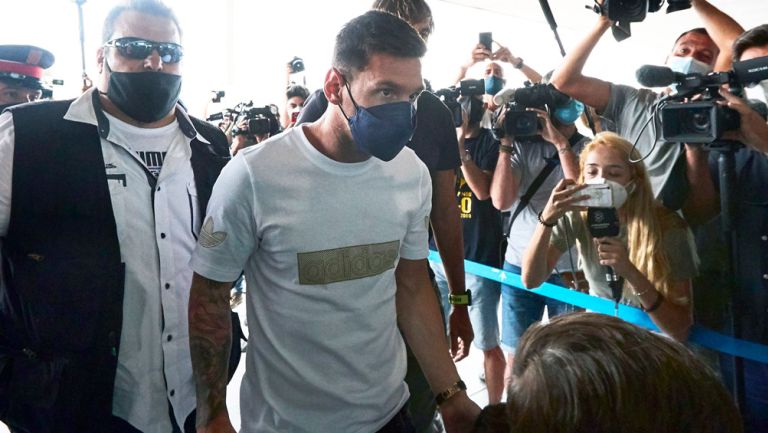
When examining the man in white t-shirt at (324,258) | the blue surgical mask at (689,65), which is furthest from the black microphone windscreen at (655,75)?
the man in white t-shirt at (324,258)

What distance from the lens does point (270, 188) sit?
1.18 m

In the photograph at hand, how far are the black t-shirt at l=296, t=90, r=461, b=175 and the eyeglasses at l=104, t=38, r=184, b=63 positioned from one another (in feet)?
1.38

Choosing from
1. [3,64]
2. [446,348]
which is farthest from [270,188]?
[3,64]

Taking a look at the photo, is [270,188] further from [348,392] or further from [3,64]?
[3,64]

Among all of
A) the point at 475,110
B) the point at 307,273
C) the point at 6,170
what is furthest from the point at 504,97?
the point at 6,170

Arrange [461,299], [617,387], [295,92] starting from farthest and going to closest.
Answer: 1. [295,92]
2. [461,299]
3. [617,387]

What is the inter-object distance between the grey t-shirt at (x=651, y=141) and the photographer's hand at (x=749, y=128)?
25 cm

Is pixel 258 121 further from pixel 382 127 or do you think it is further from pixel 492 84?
pixel 382 127

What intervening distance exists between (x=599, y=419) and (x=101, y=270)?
115 centimetres

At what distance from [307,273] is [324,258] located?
0.05 meters

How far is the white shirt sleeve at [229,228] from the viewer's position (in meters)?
1.16

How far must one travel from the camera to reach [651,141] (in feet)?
7.44

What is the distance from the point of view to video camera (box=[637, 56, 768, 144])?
1775mm

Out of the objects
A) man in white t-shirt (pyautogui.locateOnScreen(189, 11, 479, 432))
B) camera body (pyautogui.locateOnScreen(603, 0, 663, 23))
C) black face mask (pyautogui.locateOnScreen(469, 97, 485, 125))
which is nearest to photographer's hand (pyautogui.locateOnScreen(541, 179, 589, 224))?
camera body (pyautogui.locateOnScreen(603, 0, 663, 23))
